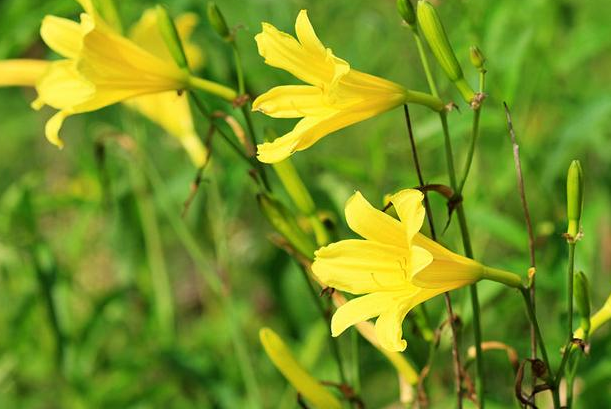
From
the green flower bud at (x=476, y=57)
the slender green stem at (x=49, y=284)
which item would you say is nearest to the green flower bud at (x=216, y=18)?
the green flower bud at (x=476, y=57)

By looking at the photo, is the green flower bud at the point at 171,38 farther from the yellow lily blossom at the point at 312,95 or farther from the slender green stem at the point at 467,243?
the slender green stem at the point at 467,243

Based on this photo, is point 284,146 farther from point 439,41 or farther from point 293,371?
point 293,371

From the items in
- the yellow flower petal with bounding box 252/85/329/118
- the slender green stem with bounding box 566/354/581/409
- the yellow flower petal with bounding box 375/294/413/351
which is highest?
the yellow flower petal with bounding box 252/85/329/118

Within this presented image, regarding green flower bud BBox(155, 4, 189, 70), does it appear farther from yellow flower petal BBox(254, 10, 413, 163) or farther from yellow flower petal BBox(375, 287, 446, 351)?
yellow flower petal BBox(375, 287, 446, 351)

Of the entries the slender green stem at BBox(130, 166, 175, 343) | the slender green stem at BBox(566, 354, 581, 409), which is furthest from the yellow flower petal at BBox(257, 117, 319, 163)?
the slender green stem at BBox(130, 166, 175, 343)

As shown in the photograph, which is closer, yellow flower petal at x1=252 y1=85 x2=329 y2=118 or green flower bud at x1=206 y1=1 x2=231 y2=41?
yellow flower petal at x1=252 y1=85 x2=329 y2=118

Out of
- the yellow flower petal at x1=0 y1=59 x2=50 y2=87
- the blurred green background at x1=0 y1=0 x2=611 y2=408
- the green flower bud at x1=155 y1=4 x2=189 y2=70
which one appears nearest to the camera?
the green flower bud at x1=155 y1=4 x2=189 y2=70
